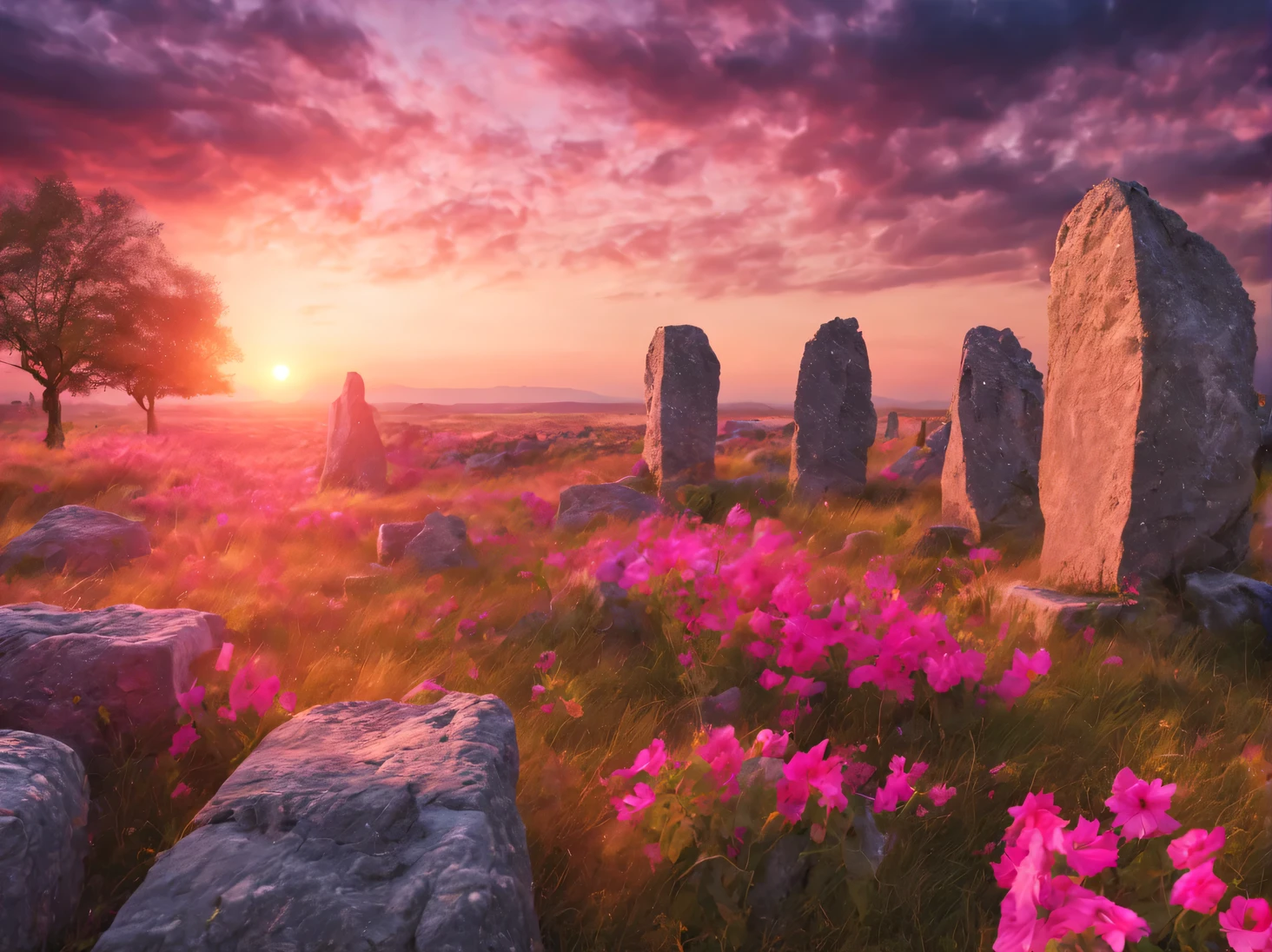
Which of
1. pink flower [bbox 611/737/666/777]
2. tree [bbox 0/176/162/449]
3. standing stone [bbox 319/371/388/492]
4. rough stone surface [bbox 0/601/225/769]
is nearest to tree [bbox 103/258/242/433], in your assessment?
tree [bbox 0/176/162/449]

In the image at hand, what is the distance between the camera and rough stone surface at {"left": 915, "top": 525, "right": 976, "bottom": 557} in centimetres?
783

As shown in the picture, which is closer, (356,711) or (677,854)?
(677,854)

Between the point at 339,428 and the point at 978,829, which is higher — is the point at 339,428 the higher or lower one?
the higher one

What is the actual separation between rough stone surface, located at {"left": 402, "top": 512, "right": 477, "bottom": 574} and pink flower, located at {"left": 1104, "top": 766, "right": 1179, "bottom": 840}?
6.40 meters

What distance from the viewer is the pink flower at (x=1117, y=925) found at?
1.68 meters

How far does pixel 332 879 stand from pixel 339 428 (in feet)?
44.9

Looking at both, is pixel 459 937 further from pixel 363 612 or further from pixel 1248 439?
pixel 1248 439

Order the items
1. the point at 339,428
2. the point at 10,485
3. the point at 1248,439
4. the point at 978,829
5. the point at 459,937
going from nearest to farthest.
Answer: the point at 459,937, the point at 978,829, the point at 1248,439, the point at 10,485, the point at 339,428

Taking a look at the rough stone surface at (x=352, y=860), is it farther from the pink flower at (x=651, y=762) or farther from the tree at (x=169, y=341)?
the tree at (x=169, y=341)

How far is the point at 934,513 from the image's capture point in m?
10.2

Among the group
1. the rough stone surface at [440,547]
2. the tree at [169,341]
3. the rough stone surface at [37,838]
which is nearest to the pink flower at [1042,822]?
the rough stone surface at [37,838]

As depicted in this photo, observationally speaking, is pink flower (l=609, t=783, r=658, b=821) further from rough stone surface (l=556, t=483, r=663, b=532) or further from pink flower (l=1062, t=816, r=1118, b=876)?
rough stone surface (l=556, t=483, r=663, b=532)

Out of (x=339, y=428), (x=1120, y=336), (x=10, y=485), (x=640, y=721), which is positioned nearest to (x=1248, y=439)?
(x=1120, y=336)

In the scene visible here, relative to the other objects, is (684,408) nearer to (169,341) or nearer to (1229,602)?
(1229,602)
